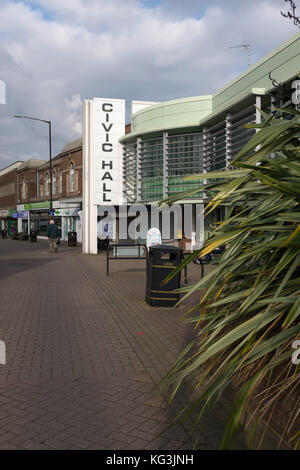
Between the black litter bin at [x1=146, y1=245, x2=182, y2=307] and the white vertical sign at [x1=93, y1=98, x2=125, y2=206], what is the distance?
578 inches

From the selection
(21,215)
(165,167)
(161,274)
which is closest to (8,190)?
(21,215)

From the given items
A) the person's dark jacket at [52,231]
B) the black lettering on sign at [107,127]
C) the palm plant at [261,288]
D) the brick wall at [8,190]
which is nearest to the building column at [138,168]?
the black lettering on sign at [107,127]

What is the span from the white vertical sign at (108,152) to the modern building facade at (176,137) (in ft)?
0.18

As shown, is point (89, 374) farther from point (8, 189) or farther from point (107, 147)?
point (8, 189)

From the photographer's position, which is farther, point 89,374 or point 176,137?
point 176,137

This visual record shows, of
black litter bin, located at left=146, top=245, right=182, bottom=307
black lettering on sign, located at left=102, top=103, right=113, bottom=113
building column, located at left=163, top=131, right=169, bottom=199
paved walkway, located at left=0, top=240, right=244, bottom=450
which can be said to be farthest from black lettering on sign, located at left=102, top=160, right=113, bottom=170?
black litter bin, located at left=146, top=245, right=182, bottom=307

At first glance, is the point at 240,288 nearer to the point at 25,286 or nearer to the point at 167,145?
the point at 25,286

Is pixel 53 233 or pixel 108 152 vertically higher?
pixel 108 152

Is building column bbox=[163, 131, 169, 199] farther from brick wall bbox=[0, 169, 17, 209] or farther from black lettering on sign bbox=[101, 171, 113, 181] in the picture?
brick wall bbox=[0, 169, 17, 209]

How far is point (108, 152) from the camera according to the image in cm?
2245

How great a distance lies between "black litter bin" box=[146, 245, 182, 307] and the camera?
7.79m

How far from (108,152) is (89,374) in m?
19.1

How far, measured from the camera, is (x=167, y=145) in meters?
19.6

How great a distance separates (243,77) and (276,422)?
1414 centimetres
